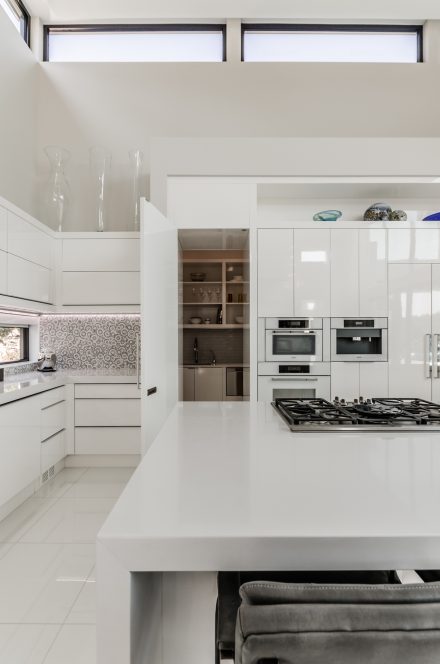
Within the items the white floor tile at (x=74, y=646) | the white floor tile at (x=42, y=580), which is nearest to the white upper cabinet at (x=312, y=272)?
the white floor tile at (x=42, y=580)

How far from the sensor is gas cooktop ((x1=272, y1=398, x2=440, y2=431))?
154cm

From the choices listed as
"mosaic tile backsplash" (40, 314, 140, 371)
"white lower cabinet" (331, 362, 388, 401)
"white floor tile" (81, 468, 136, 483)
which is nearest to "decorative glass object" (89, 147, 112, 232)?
"mosaic tile backsplash" (40, 314, 140, 371)

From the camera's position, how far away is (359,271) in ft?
11.8

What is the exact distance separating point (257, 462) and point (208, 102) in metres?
4.41

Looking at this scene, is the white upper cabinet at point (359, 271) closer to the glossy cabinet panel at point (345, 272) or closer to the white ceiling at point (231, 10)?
the glossy cabinet panel at point (345, 272)

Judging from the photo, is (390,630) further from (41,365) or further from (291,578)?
(41,365)

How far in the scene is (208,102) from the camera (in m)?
4.55

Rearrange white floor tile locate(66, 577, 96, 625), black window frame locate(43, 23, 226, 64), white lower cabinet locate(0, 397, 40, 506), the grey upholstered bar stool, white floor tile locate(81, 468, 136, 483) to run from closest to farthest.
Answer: the grey upholstered bar stool, white floor tile locate(66, 577, 96, 625), white lower cabinet locate(0, 397, 40, 506), white floor tile locate(81, 468, 136, 483), black window frame locate(43, 23, 226, 64)

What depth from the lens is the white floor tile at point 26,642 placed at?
1585 millimetres

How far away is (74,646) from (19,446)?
151 cm

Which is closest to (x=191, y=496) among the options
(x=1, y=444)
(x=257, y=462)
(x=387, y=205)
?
(x=257, y=462)

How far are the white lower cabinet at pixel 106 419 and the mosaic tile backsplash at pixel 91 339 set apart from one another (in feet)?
2.22

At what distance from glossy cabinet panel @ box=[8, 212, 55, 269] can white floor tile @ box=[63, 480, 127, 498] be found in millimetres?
1856

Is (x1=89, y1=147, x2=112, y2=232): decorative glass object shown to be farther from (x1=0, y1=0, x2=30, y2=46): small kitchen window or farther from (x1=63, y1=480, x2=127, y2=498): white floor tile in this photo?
(x1=63, y1=480, x2=127, y2=498): white floor tile
